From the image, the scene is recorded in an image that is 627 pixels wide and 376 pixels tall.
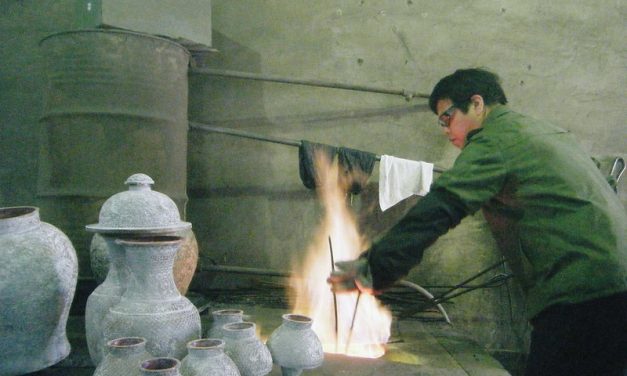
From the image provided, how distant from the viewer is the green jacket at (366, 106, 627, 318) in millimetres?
2191

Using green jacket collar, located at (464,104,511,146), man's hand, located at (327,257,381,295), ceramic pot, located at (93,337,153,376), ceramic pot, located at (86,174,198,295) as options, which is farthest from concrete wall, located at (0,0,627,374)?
ceramic pot, located at (93,337,153,376)

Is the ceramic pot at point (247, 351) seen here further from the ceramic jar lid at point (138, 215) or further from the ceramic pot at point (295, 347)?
the ceramic jar lid at point (138, 215)

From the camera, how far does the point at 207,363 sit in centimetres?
207

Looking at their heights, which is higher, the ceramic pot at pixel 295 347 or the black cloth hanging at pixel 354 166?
the black cloth hanging at pixel 354 166

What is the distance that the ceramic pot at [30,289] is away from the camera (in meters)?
2.42

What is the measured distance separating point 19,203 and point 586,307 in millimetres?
5023

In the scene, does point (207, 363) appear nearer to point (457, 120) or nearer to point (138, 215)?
point (138, 215)

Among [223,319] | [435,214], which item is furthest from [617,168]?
[223,319]

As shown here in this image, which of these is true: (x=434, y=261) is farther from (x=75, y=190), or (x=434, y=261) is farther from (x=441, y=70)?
(x=75, y=190)

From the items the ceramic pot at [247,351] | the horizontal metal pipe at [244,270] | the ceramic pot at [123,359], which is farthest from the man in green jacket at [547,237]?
the horizontal metal pipe at [244,270]

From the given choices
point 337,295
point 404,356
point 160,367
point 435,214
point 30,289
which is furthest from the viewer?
point 337,295

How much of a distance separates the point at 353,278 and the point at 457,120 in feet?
3.48

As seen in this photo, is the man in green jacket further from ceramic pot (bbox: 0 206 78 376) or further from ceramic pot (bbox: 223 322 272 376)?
ceramic pot (bbox: 0 206 78 376)

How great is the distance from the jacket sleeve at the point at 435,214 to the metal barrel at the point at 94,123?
2.22m
